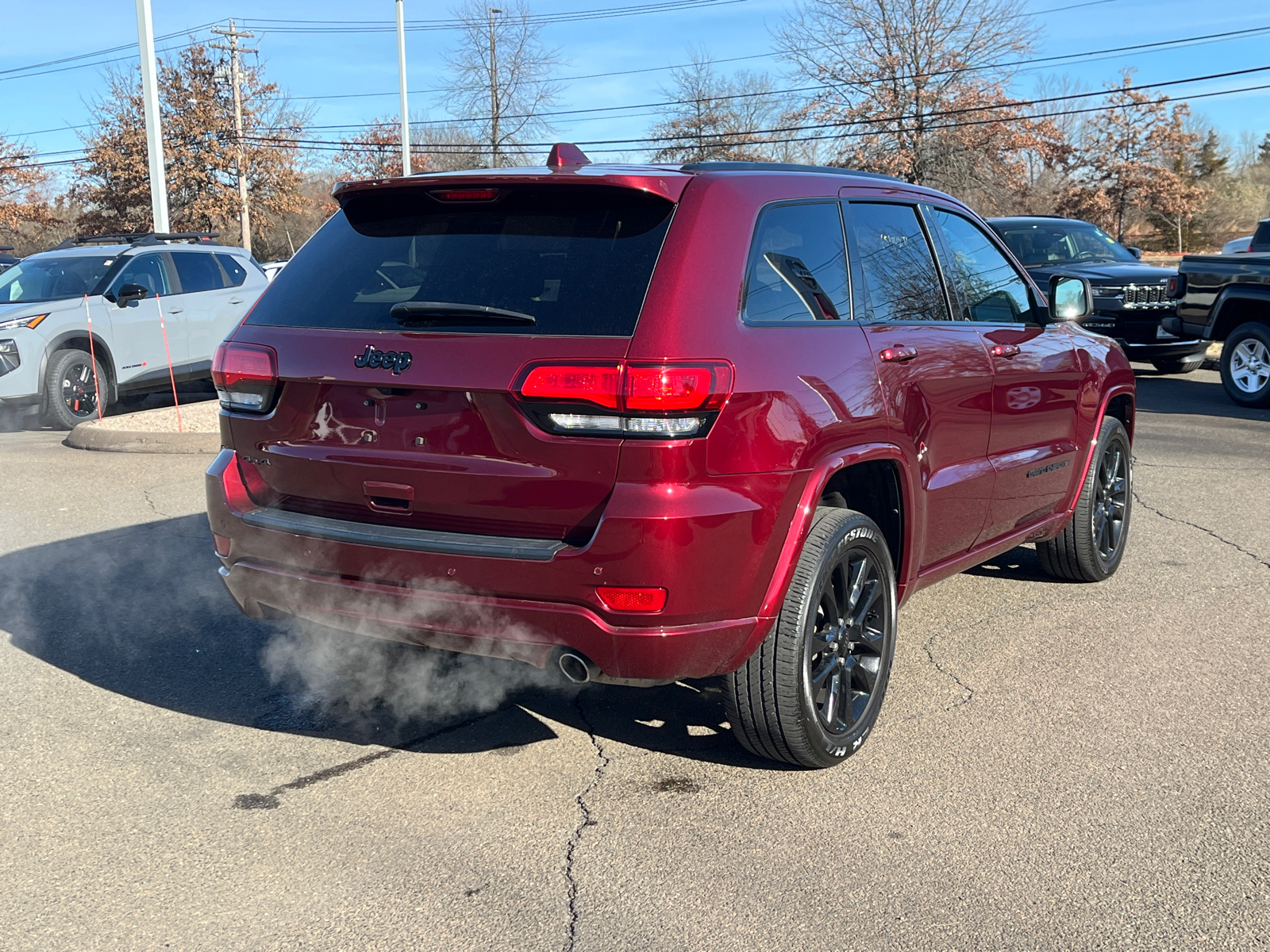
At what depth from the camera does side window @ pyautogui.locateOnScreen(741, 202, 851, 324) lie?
11.3 feet

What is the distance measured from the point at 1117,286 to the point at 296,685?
39.5ft

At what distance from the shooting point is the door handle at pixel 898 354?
3.84m

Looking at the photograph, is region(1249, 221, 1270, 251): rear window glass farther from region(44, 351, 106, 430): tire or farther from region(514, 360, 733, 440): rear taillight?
region(44, 351, 106, 430): tire

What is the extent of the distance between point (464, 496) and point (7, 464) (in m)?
7.60

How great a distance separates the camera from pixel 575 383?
308 centimetres

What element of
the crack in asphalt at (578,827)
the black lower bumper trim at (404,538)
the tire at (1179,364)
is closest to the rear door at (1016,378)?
the crack in asphalt at (578,827)

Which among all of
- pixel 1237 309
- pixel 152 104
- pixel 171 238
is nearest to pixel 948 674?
pixel 1237 309

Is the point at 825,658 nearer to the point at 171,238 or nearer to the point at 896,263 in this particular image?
the point at 896,263

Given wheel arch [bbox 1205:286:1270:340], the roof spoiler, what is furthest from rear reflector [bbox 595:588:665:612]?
the roof spoiler

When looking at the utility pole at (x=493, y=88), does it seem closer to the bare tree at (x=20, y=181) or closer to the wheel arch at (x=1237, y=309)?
the bare tree at (x=20, y=181)

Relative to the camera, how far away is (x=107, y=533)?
6762 mm

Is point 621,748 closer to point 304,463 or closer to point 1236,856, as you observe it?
point 304,463

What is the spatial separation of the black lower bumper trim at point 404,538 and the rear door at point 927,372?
1.33 metres

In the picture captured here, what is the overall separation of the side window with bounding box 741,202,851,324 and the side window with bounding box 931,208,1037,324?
3.05ft
